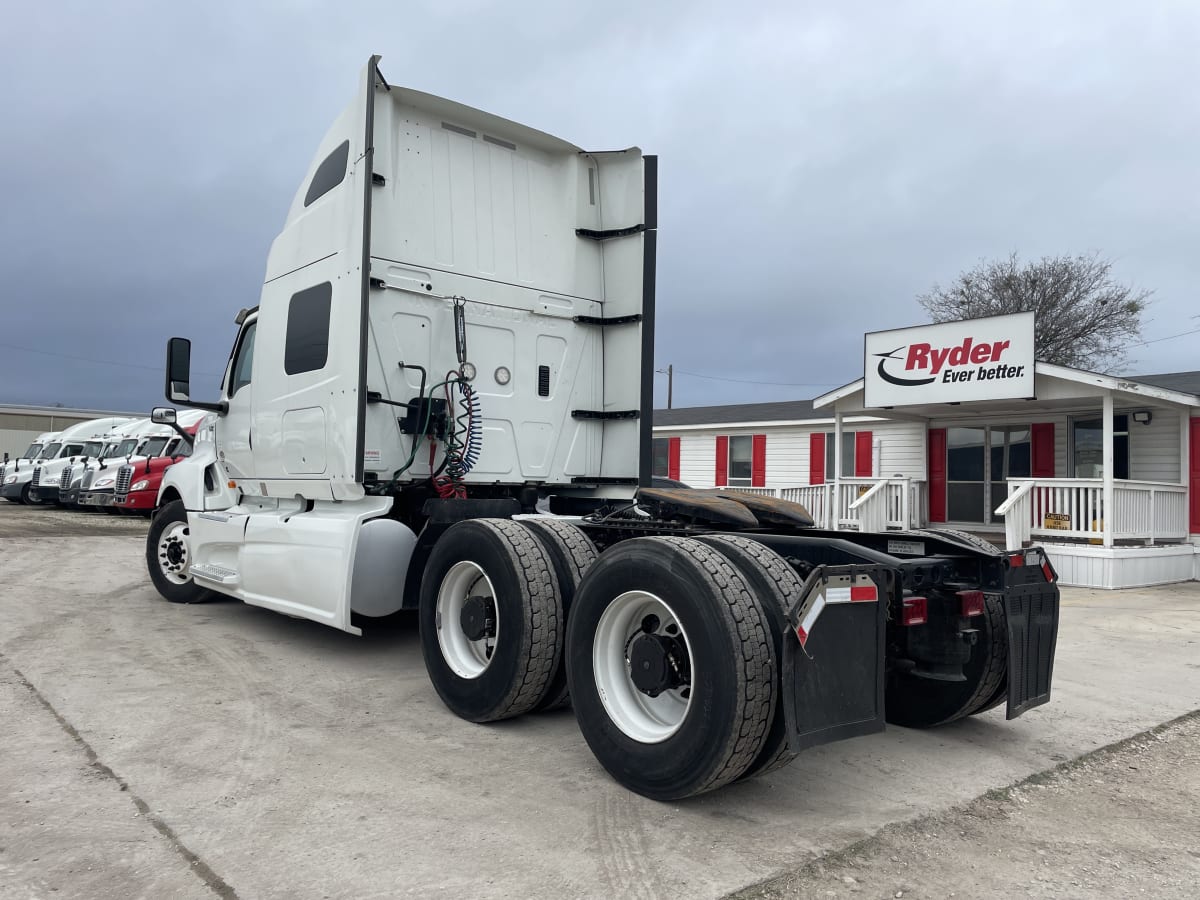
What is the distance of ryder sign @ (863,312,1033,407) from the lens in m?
13.6

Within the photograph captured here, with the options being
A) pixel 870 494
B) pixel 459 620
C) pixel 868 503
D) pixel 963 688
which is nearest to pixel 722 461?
pixel 868 503

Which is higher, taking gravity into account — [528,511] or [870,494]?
[870,494]

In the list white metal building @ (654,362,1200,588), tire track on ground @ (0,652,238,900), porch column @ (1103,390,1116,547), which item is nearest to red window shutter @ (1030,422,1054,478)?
white metal building @ (654,362,1200,588)

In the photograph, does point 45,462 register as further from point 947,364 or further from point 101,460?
point 947,364

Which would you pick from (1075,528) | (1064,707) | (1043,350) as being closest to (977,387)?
(1075,528)

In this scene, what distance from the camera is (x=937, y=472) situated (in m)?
17.6

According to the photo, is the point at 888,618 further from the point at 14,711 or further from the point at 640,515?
the point at 14,711

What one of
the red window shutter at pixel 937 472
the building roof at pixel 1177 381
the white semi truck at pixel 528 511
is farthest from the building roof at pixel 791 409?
the white semi truck at pixel 528 511

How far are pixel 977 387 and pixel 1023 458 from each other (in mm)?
3247

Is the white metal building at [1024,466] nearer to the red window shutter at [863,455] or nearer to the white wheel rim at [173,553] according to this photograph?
the red window shutter at [863,455]

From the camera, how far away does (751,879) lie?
2926 mm

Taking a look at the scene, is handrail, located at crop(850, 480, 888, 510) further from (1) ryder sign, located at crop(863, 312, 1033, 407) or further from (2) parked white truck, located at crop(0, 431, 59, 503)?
(2) parked white truck, located at crop(0, 431, 59, 503)

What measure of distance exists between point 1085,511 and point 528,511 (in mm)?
10332

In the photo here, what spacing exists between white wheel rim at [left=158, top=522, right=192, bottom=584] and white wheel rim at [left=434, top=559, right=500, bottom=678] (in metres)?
4.40
